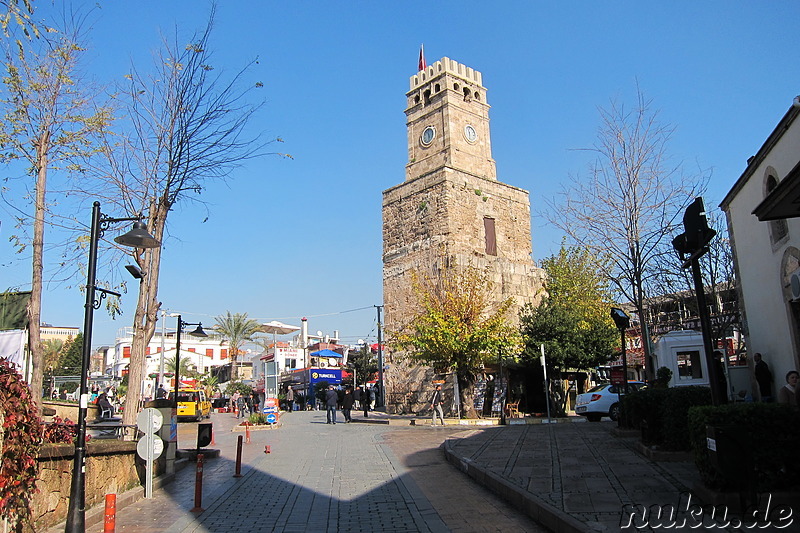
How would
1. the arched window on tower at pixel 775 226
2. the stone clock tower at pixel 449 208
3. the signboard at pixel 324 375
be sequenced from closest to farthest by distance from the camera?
the arched window on tower at pixel 775 226, the stone clock tower at pixel 449 208, the signboard at pixel 324 375

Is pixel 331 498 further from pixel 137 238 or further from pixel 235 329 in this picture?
pixel 235 329

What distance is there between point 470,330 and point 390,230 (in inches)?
419

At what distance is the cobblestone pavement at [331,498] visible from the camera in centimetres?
721

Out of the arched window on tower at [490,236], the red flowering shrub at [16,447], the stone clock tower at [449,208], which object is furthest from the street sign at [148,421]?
the arched window on tower at [490,236]

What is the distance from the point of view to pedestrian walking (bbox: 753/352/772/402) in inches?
540

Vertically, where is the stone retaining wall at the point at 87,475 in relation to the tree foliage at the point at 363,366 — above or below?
below

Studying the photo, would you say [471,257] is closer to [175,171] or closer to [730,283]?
[730,283]

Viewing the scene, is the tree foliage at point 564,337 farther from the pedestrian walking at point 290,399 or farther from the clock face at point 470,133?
the pedestrian walking at point 290,399

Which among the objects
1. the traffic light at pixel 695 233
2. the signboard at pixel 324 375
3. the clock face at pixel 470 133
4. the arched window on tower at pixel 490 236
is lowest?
the signboard at pixel 324 375

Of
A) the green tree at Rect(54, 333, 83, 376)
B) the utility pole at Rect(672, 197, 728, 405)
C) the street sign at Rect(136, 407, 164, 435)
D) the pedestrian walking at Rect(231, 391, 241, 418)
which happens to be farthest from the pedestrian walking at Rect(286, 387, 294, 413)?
the green tree at Rect(54, 333, 83, 376)

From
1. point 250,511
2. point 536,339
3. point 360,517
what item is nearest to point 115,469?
point 250,511

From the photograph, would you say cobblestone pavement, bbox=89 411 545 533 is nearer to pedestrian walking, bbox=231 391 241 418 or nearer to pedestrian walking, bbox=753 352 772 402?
pedestrian walking, bbox=753 352 772 402

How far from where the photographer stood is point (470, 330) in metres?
25.8

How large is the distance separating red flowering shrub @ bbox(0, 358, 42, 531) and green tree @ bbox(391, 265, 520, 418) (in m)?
19.1
